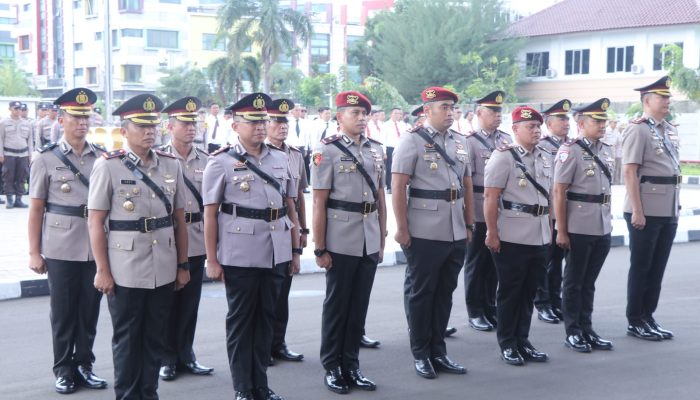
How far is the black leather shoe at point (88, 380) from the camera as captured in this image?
570 cm

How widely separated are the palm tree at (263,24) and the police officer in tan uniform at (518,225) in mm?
35841

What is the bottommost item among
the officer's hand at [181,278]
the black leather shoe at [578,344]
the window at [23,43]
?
the black leather shoe at [578,344]

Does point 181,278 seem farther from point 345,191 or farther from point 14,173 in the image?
point 14,173

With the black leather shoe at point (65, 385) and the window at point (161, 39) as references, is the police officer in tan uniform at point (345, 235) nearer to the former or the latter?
the black leather shoe at point (65, 385)

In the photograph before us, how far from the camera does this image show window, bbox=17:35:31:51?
221 ft

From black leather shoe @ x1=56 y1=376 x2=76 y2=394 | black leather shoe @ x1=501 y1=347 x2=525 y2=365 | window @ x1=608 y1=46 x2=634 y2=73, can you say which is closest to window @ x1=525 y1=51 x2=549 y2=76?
window @ x1=608 y1=46 x2=634 y2=73

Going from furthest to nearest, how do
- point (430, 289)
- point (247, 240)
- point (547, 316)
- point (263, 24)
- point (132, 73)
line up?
point (132, 73) < point (263, 24) < point (547, 316) < point (430, 289) < point (247, 240)

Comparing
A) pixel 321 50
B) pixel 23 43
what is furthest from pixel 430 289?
pixel 23 43

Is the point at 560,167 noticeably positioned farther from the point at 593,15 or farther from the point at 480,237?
the point at 593,15

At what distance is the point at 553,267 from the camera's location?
7.88 meters

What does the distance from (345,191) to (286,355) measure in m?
1.48

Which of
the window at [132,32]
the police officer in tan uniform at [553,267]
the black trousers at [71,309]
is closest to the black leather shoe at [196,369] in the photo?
the black trousers at [71,309]

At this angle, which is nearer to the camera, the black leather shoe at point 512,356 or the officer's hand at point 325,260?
the officer's hand at point 325,260

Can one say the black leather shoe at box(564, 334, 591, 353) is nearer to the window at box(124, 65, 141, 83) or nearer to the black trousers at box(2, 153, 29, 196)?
the black trousers at box(2, 153, 29, 196)
